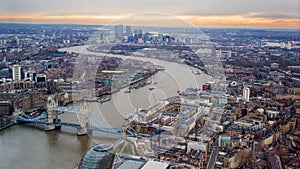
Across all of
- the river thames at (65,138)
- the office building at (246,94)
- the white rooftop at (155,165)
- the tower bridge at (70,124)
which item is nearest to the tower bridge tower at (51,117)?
the tower bridge at (70,124)

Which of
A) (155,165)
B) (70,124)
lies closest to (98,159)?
(155,165)

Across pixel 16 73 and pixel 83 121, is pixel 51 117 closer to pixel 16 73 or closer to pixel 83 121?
pixel 83 121

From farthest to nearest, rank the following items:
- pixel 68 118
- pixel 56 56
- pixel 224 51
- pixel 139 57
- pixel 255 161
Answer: pixel 56 56 < pixel 224 51 < pixel 139 57 < pixel 68 118 < pixel 255 161

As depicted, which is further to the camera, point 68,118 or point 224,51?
point 224,51

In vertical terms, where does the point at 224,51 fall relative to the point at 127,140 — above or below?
above

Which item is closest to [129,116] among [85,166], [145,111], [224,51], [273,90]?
[145,111]

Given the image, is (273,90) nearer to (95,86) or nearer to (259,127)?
Answer: (259,127)

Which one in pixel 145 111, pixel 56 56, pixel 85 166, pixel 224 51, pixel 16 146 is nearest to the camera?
pixel 85 166

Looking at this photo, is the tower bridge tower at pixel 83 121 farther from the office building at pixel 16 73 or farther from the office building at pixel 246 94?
the office building at pixel 16 73

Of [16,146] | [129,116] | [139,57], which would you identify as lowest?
[16,146]
